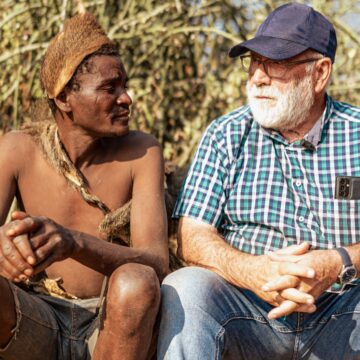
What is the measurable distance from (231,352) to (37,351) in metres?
0.79

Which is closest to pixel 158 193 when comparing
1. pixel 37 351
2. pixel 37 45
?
pixel 37 351

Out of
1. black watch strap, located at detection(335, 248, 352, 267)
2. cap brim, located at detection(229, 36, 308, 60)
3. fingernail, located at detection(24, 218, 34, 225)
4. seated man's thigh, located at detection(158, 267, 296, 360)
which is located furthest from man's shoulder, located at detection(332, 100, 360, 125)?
fingernail, located at detection(24, 218, 34, 225)

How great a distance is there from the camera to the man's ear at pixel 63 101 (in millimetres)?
4109

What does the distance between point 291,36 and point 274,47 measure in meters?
0.10

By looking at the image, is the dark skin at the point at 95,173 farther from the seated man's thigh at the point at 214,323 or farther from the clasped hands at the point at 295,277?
the clasped hands at the point at 295,277

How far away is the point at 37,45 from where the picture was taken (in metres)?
6.34

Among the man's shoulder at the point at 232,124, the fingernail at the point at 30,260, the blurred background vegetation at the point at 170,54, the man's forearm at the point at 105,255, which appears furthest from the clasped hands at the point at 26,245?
the blurred background vegetation at the point at 170,54

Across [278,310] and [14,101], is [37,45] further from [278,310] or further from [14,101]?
[278,310]

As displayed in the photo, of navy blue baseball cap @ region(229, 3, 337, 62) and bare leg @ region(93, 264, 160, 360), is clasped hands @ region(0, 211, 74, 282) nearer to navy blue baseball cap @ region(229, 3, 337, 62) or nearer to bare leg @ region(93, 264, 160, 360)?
bare leg @ region(93, 264, 160, 360)

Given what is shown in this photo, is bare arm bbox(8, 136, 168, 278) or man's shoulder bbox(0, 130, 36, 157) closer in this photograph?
bare arm bbox(8, 136, 168, 278)

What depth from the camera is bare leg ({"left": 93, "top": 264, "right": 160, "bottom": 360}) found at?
3307 millimetres

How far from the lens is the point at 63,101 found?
4.12m

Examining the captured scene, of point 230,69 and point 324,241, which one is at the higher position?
point 230,69

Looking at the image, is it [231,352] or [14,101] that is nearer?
[231,352]
